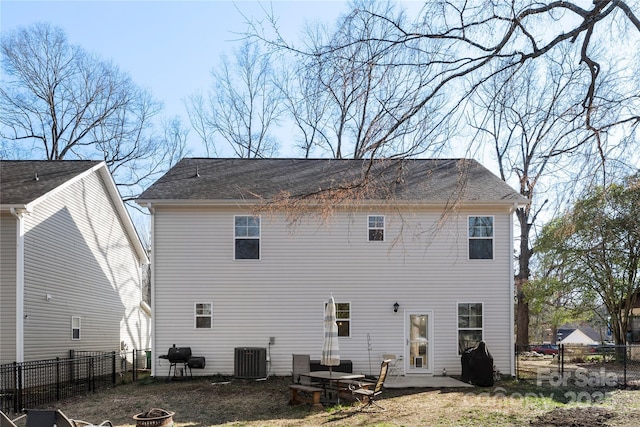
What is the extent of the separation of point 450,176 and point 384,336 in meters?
5.24

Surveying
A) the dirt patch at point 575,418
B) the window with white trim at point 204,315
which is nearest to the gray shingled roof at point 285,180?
the window with white trim at point 204,315

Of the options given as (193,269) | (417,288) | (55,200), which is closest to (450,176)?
(417,288)

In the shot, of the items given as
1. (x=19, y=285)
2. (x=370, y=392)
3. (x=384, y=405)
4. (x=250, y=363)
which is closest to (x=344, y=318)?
(x=250, y=363)

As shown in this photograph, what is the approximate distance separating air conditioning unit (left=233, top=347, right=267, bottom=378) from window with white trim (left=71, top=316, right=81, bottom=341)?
510 cm

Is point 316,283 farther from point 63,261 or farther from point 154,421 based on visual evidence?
point 154,421

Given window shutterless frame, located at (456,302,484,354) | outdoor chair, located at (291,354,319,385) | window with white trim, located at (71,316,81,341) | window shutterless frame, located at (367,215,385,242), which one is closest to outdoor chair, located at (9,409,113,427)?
outdoor chair, located at (291,354,319,385)

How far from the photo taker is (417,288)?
1680cm

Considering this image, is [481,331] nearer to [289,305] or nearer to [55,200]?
[289,305]

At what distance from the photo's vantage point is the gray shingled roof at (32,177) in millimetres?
14875

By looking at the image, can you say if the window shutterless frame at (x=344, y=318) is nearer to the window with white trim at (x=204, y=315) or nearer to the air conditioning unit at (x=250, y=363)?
the air conditioning unit at (x=250, y=363)

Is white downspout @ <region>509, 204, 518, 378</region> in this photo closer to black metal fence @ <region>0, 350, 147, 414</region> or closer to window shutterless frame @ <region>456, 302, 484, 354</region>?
window shutterless frame @ <region>456, 302, 484, 354</region>

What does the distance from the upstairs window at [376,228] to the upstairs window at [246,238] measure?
3.14 metres

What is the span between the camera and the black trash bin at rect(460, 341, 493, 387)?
14.7m

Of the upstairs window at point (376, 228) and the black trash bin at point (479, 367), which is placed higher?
the upstairs window at point (376, 228)
